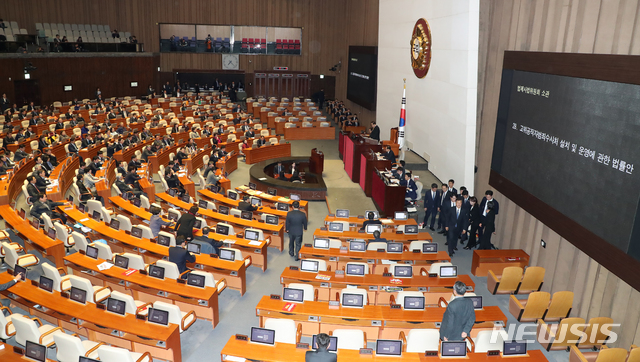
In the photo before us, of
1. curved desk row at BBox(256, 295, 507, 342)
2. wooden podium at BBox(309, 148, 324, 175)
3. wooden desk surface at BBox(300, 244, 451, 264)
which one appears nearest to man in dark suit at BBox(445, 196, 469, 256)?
wooden desk surface at BBox(300, 244, 451, 264)

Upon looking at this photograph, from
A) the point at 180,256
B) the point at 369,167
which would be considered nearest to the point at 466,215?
the point at 369,167

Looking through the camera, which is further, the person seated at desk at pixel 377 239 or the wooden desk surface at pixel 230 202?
the wooden desk surface at pixel 230 202

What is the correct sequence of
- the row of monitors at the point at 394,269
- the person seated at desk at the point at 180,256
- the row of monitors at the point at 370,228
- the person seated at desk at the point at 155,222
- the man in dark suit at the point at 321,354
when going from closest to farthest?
1. the man in dark suit at the point at 321,354
2. the person seated at desk at the point at 180,256
3. the row of monitors at the point at 394,269
4. the person seated at desk at the point at 155,222
5. the row of monitors at the point at 370,228

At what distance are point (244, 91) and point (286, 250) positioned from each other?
1004 inches

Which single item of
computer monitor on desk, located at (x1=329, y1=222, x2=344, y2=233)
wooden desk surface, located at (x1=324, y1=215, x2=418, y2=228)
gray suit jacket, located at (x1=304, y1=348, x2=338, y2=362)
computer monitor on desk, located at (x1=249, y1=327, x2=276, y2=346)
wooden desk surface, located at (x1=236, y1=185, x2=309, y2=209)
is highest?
gray suit jacket, located at (x1=304, y1=348, x2=338, y2=362)

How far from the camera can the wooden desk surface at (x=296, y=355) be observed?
6265 millimetres

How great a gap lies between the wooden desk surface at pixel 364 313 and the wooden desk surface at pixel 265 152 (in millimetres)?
12752

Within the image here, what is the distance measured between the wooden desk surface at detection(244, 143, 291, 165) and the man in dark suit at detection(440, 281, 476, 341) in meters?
14.7

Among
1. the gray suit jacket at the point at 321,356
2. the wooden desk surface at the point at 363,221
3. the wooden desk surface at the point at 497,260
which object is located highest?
the gray suit jacket at the point at 321,356

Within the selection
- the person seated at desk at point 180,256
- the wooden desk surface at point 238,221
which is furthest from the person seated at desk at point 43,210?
the person seated at desk at point 180,256

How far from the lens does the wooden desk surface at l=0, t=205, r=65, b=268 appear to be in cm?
982

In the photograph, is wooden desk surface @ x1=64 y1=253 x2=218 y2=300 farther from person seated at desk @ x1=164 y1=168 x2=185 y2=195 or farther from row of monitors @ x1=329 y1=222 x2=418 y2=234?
person seated at desk @ x1=164 y1=168 x2=185 y2=195

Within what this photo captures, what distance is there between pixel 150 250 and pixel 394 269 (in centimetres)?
519

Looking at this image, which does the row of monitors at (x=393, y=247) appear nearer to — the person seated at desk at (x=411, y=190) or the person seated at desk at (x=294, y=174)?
the person seated at desk at (x=411, y=190)
